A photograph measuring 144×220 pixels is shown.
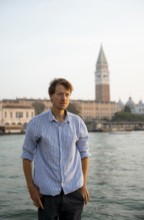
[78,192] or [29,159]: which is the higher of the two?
[29,159]

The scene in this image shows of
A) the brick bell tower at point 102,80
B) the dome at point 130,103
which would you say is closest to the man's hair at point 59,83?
the brick bell tower at point 102,80

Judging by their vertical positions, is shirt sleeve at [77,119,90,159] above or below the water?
above

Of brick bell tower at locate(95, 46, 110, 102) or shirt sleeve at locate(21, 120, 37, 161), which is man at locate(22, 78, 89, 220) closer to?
shirt sleeve at locate(21, 120, 37, 161)

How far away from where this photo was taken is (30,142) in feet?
7.40

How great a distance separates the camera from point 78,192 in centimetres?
227

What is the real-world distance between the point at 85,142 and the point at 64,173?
25 cm

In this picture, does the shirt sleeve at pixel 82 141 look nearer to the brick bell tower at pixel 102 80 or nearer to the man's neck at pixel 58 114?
the man's neck at pixel 58 114

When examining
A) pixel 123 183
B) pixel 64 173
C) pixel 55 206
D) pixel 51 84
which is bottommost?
pixel 123 183

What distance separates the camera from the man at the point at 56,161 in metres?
2.21

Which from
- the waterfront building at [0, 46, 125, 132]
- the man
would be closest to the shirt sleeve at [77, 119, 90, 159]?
the man

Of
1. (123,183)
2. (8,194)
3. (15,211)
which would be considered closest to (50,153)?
(15,211)

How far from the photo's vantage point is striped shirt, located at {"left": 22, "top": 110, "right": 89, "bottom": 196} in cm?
221

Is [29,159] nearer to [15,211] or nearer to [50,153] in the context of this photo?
[50,153]

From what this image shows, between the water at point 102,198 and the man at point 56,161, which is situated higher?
the man at point 56,161
